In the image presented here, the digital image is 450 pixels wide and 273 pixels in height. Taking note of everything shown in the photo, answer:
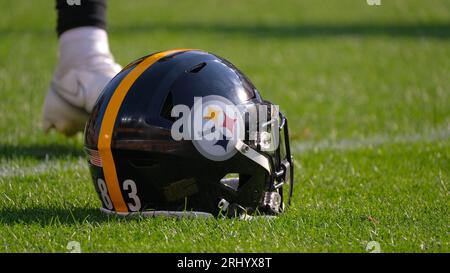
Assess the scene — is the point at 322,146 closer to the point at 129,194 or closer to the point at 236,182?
the point at 236,182

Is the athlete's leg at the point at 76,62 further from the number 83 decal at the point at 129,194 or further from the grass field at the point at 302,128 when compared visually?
the number 83 decal at the point at 129,194

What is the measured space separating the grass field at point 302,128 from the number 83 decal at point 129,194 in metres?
0.07

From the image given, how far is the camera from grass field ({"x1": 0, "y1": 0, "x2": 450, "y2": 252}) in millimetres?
2820

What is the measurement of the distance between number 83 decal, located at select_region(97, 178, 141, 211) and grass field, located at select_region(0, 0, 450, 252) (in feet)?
0.22

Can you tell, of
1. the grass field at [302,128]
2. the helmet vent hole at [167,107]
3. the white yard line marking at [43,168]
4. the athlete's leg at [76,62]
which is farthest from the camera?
the athlete's leg at [76,62]

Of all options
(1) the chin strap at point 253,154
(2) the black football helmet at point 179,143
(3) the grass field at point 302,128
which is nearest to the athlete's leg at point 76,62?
(3) the grass field at point 302,128

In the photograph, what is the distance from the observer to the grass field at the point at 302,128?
2820 mm

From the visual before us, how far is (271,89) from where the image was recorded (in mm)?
6531

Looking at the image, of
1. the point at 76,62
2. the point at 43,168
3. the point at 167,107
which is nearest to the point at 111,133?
the point at 167,107

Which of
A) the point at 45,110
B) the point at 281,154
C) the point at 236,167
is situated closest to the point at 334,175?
the point at 281,154

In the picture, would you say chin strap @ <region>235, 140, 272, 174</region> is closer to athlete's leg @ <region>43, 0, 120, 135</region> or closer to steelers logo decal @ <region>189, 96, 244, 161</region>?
steelers logo decal @ <region>189, 96, 244, 161</region>

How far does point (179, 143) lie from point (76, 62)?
1724 mm

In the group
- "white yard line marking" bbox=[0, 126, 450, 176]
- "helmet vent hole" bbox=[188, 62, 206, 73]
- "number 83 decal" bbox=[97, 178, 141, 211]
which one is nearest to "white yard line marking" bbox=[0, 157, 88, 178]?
"white yard line marking" bbox=[0, 126, 450, 176]
